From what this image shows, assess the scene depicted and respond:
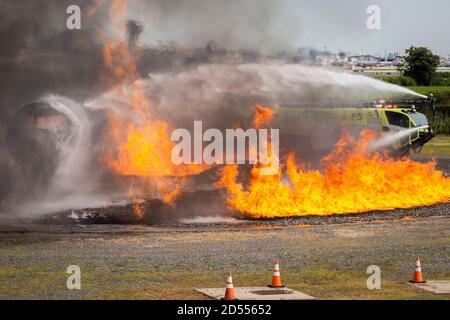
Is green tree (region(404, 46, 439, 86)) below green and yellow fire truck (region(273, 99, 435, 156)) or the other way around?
the other way around

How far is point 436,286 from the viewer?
22.3 meters

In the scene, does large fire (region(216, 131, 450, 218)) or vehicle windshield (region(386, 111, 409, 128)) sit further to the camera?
vehicle windshield (region(386, 111, 409, 128))

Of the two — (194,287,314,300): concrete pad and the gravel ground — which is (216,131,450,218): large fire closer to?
the gravel ground

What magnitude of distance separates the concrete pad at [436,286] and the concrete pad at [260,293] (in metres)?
3.08

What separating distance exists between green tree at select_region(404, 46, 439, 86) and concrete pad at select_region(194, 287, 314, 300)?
226ft

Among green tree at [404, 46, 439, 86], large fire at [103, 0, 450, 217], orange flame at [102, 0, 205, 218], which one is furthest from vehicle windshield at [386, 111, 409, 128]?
green tree at [404, 46, 439, 86]

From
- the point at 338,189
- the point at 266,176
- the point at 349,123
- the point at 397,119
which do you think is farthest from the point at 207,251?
the point at 397,119

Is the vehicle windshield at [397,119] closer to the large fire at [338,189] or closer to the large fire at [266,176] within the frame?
the large fire at [266,176]

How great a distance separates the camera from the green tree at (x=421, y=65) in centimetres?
8819

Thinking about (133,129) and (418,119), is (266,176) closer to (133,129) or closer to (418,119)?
(133,129)

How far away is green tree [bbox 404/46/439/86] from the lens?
8819 cm

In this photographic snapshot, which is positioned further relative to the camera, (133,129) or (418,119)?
(418,119)

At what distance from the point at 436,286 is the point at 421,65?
69.6m
